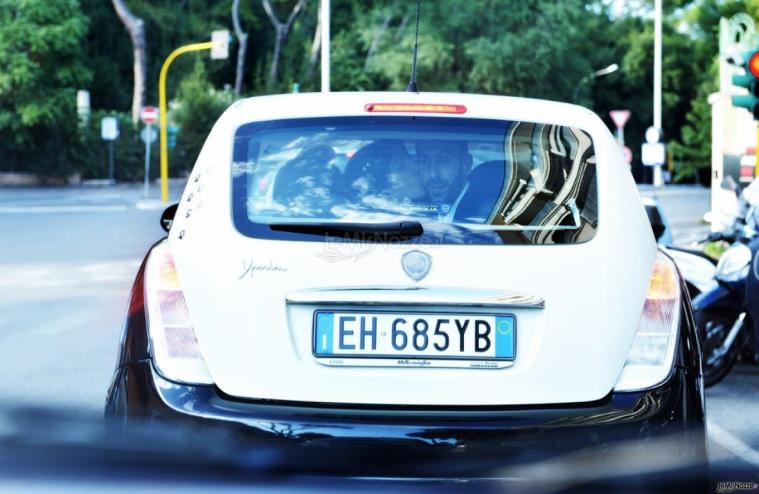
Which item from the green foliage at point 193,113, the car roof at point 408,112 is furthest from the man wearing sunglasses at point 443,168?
the green foliage at point 193,113

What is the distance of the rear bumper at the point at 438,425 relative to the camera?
3.00m

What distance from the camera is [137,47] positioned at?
56.2 m

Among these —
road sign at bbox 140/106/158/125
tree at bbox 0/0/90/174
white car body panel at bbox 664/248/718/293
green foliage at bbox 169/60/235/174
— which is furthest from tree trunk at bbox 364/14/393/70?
white car body panel at bbox 664/248/718/293

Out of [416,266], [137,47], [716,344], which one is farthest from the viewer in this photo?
[137,47]

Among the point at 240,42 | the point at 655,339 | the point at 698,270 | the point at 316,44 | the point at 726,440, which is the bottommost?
the point at 726,440

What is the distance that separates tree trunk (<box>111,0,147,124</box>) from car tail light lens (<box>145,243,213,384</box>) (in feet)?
174

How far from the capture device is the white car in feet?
10.2

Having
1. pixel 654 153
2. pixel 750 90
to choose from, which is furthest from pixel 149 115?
pixel 750 90

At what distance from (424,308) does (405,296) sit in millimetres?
56

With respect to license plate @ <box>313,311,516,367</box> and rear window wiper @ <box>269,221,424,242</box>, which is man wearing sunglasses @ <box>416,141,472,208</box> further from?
license plate @ <box>313,311,516,367</box>

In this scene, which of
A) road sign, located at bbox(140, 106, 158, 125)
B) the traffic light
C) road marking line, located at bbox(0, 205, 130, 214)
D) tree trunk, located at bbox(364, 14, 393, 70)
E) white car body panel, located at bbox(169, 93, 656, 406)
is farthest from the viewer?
tree trunk, located at bbox(364, 14, 393, 70)

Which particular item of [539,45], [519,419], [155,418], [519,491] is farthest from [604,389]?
[539,45]

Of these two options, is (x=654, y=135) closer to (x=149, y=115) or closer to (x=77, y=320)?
(x=149, y=115)

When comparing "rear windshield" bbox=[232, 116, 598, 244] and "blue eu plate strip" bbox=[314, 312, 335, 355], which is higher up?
"rear windshield" bbox=[232, 116, 598, 244]
